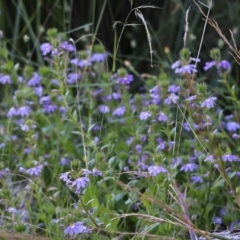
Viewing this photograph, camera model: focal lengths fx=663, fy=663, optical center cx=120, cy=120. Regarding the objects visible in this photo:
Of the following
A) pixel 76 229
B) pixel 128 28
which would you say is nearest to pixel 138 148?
pixel 76 229

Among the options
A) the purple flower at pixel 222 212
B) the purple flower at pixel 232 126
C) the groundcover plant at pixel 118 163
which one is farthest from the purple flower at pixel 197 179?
the purple flower at pixel 232 126

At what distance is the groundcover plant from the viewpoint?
1805 millimetres

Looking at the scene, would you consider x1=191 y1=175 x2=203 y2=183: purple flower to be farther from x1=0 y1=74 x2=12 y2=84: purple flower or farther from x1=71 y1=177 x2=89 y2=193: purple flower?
x1=0 y1=74 x2=12 y2=84: purple flower

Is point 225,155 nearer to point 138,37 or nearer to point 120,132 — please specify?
point 120,132

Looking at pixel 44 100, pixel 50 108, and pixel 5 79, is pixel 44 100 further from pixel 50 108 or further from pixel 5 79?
pixel 5 79

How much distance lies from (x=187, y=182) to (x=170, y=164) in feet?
0.54

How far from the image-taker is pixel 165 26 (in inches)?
137

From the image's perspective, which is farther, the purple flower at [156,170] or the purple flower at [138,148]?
the purple flower at [138,148]

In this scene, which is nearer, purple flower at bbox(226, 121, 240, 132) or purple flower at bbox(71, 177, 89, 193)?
purple flower at bbox(71, 177, 89, 193)

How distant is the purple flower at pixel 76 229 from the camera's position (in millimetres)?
1768

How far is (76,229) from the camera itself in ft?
5.84

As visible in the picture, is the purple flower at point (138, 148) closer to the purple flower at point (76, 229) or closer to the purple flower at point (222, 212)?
the purple flower at point (222, 212)

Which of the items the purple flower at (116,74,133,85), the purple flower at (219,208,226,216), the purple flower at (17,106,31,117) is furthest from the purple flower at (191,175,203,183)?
the purple flower at (17,106,31,117)

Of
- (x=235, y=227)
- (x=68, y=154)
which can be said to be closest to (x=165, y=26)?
(x=68, y=154)
